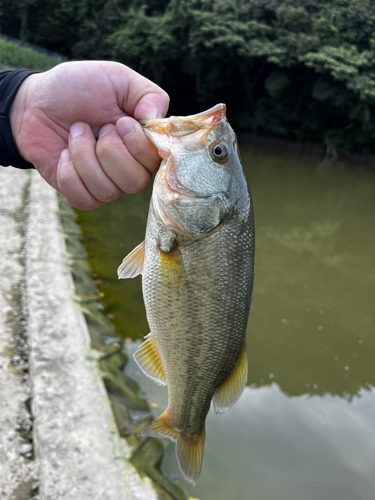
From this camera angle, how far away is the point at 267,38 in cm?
2270

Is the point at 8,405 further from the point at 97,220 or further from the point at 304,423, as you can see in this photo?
the point at 97,220

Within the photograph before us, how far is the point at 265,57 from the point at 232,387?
24.4 metres

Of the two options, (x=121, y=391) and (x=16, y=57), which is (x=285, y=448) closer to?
(x=121, y=391)

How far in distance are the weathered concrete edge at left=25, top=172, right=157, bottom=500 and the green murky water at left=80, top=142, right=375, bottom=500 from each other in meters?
0.62

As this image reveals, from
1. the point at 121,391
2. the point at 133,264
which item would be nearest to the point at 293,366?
the point at 121,391

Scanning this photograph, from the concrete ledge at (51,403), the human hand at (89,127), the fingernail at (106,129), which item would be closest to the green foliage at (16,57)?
the concrete ledge at (51,403)

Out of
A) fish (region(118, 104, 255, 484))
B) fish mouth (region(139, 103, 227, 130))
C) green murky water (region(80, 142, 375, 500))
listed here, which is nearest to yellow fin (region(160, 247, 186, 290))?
fish (region(118, 104, 255, 484))

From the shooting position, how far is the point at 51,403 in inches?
114

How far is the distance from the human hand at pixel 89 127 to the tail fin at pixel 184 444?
37.0 inches

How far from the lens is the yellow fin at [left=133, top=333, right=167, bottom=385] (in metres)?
1.80

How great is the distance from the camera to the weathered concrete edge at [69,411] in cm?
249

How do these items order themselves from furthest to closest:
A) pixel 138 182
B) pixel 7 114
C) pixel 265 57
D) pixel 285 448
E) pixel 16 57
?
1. pixel 265 57
2. pixel 16 57
3. pixel 285 448
4. pixel 7 114
5. pixel 138 182

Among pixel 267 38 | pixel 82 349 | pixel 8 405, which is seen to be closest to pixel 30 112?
pixel 8 405

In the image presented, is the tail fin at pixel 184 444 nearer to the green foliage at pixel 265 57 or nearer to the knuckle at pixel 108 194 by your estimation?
the knuckle at pixel 108 194
